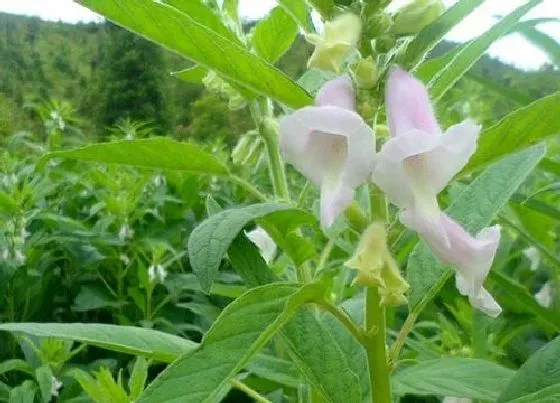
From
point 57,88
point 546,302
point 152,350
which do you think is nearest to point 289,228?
point 152,350

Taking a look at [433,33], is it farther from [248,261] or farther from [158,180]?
[158,180]

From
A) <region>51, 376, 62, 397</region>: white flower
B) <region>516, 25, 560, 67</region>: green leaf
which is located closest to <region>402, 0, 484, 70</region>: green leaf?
<region>516, 25, 560, 67</region>: green leaf

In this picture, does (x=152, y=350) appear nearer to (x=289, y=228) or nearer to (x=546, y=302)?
(x=289, y=228)

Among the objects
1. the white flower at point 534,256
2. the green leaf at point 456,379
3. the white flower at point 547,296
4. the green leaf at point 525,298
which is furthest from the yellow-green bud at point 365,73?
the white flower at point 534,256

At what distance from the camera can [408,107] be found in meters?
0.75

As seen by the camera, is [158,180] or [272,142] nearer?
[272,142]

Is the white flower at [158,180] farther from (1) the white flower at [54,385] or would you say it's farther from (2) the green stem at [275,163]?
(2) the green stem at [275,163]

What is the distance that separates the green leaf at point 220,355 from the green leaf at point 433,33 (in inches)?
8.6

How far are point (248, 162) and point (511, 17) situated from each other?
61 cm

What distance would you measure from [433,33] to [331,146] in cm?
14

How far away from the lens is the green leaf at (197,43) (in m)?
0.75

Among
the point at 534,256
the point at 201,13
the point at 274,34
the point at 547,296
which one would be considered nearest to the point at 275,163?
the point at 274,34

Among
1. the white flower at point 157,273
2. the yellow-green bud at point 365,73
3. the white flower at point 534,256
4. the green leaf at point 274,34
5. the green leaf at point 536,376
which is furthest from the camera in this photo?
the white flower at point 157,273

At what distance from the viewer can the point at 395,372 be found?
1.10 m
